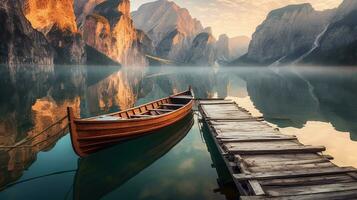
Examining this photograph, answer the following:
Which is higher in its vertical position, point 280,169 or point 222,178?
point 280,169

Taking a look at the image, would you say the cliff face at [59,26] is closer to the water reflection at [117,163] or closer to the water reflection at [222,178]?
the water reflection at [117,163]

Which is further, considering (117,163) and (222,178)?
(117,163)

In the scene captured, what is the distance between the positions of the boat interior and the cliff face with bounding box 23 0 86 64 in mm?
158315

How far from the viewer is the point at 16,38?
113062mm

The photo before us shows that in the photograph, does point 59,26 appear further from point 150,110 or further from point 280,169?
point 280,169

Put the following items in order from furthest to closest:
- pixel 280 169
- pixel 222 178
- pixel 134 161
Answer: pixel 134 161
pixel 222 178
pixel 280 169

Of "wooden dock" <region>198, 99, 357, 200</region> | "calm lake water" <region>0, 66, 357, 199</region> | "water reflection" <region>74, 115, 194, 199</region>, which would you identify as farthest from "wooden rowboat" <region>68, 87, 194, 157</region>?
"wooden dock" <region>198, 99, 357, 200</region>

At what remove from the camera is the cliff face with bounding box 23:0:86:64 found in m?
157

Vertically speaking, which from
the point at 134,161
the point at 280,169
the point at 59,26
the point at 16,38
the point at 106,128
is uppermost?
the point at 59,26

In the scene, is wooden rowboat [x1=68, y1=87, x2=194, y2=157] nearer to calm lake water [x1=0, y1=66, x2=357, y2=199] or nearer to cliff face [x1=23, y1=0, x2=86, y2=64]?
calm lake water [x1=0, y1=66, x2=357, y2=199]

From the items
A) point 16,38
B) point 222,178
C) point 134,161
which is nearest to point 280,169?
point 222,178

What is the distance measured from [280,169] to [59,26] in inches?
7366

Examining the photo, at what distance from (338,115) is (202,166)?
2070 cm

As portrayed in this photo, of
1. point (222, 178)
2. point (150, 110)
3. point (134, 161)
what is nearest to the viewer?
point (222, 178)
